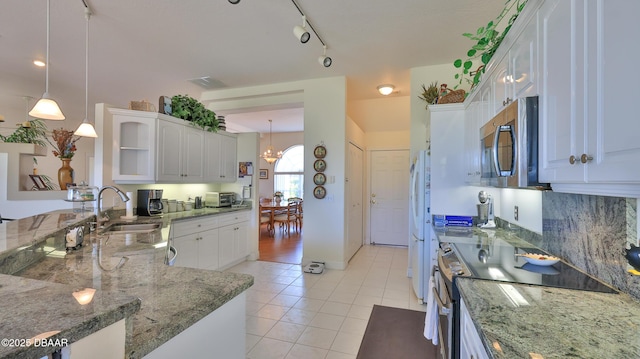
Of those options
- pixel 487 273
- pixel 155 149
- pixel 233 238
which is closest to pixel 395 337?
pixel 487 273

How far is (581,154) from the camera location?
97 cm

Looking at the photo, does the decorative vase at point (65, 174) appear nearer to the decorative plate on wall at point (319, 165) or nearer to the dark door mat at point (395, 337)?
the decorative plate on wall at point (319, 165)

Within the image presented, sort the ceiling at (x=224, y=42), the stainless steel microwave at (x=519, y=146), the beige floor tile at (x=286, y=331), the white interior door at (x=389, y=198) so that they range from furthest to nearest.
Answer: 1. the white interior door at (x=389, y=198)
2. the ceiling at (x=224, y=42)
3. the beige floor tile at (x=286, y=331)
4. the stainless steel microwave at (x=519, y=146)

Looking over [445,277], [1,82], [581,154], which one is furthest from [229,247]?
[1,82]

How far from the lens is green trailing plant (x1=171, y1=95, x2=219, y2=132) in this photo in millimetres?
3861

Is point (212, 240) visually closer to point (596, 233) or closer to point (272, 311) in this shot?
point (272, 311)

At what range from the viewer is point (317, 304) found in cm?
310

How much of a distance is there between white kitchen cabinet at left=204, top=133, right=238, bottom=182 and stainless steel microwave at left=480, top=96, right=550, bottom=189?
390 cm

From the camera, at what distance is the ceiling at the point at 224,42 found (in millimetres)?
2680

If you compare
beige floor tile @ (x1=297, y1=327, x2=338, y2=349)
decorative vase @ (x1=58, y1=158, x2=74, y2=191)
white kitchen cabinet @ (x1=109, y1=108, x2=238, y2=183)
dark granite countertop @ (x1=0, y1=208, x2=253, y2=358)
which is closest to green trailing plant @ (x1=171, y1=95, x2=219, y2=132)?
white kitchen cabinet @ (x1=109, y1=108, x2=238, y2=183)

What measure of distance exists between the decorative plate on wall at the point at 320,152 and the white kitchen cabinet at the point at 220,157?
1.50m

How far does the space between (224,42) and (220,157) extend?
1.84 m

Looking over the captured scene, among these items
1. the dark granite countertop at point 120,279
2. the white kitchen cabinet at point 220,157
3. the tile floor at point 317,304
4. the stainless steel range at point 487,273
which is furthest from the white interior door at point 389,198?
the dark granite countertop at point 120,279

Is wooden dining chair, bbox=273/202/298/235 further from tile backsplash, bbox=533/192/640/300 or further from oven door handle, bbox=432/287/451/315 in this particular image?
tile backsplash, bbox=533/192/640/300
